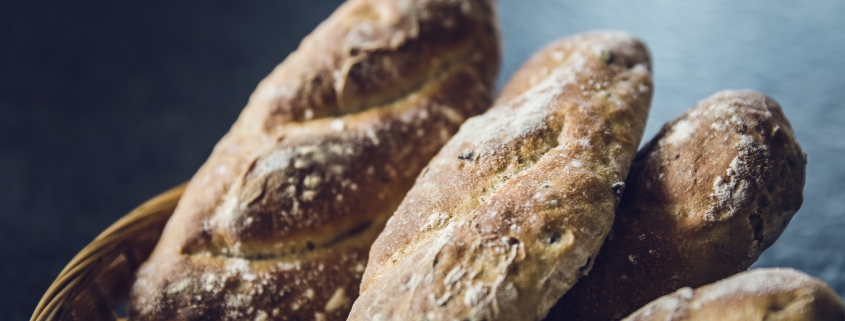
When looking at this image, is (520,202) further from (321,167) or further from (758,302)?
(321,167)

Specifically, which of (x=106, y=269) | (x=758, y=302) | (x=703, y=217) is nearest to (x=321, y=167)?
(x=106, y=269)

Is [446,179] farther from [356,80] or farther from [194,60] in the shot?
[194,60]

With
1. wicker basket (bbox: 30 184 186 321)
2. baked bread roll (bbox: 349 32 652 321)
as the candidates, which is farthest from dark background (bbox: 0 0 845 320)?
wicker basket (bbox: 30 184 186 321)

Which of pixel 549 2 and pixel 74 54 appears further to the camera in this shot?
pixel 74 54

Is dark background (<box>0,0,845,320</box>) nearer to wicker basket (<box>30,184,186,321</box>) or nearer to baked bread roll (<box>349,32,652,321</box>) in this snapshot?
baked bread roll (<box>349,32,652,321</box>)

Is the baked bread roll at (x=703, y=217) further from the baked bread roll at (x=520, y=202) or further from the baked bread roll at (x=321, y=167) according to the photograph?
the baked bread roll at (x=321, y=167)

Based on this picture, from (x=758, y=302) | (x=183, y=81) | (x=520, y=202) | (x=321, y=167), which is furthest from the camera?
(x=183, y=81)

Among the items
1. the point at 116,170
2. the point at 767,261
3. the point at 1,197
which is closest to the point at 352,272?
the point at 767,261
